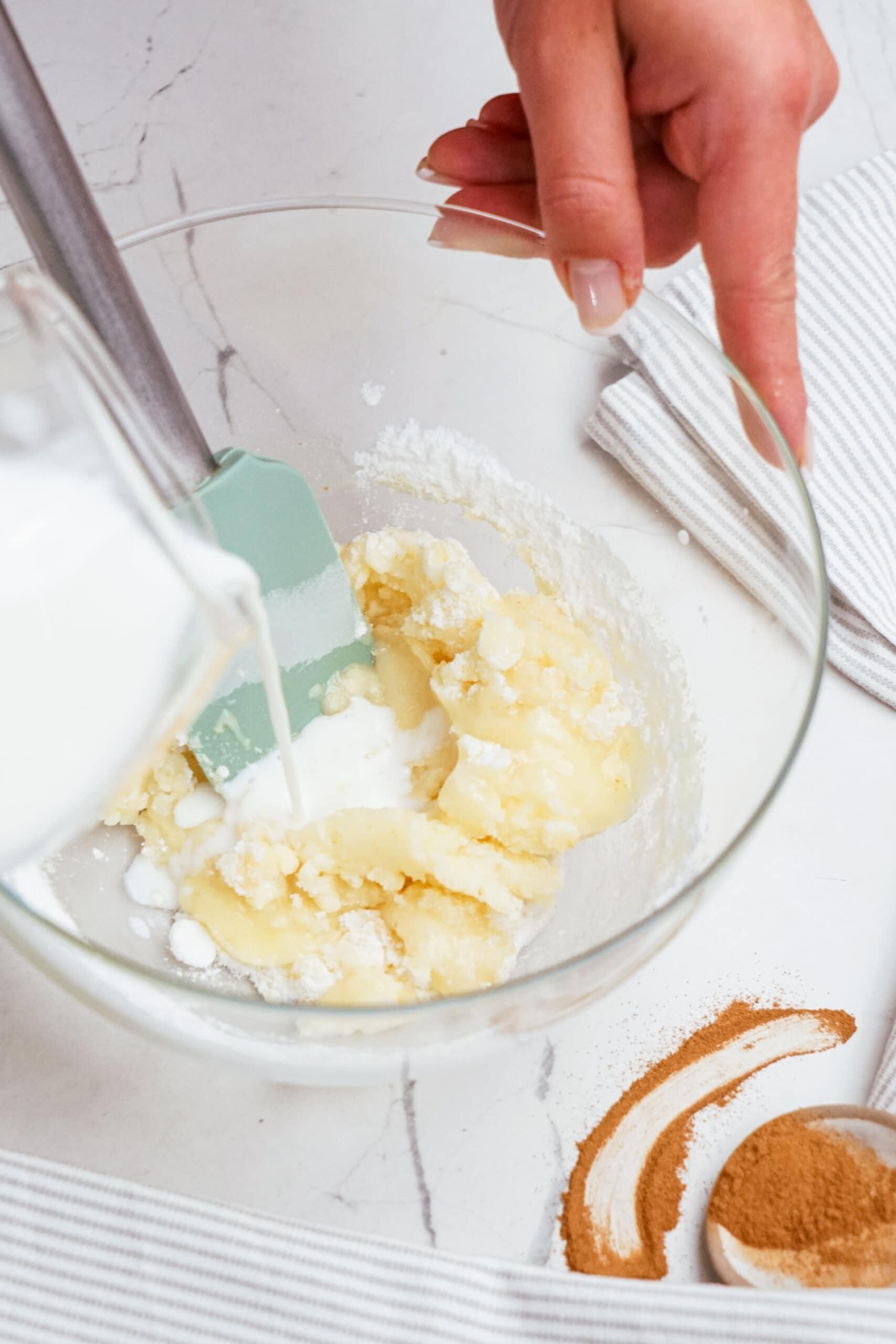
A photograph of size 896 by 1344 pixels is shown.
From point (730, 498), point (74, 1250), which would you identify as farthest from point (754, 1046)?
point (74, 1250)

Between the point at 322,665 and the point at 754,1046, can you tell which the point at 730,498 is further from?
the point at 754,1046

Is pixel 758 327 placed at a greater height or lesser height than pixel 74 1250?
greater

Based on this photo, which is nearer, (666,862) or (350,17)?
(666,862)

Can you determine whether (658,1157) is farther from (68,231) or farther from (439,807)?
(68,231)

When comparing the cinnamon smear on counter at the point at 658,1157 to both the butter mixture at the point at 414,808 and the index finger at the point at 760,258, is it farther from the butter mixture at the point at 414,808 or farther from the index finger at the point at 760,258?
the index finger at the point at 760,258

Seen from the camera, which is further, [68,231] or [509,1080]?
[509,1080]

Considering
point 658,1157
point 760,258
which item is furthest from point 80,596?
point 658,1157

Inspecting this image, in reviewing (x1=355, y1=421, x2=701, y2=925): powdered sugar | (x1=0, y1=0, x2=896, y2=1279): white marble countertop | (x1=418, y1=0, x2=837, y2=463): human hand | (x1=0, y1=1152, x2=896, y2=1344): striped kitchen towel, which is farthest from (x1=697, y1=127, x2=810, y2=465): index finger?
(x1=0, y1=1152, x2=896, y2=1344): striped kitchen towel

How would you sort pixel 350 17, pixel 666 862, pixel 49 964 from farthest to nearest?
pixel 350 17 < pixel 666 862 < pixel 49 964
